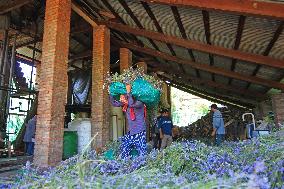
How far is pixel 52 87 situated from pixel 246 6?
155 inches

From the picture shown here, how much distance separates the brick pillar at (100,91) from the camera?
7.80m

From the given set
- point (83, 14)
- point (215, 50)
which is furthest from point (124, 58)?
point (215, 50)

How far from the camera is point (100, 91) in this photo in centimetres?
815

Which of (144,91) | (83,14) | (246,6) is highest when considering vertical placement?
(83,14)

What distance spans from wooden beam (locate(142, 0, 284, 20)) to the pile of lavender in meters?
2.32

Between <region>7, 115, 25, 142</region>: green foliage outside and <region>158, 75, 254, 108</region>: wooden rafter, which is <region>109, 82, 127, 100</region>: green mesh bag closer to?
Result: <region>7, 115, 25, 142</region>: green foliage outside

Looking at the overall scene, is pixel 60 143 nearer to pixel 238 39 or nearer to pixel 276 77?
pixel 238 39

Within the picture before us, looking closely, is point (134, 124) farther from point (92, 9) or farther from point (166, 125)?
point (92, 9)

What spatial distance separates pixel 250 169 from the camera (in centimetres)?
147

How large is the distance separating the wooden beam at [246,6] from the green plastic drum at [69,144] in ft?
14.2

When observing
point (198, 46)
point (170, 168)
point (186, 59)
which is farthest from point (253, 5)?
point (186, 59)

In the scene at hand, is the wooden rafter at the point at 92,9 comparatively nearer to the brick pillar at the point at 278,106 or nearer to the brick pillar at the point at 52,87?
the brick pillar at the point at 52,87

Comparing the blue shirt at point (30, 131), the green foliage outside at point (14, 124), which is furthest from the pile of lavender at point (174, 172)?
the green foliage outside at point (14, 124)

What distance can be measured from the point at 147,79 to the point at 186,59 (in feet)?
16.7
